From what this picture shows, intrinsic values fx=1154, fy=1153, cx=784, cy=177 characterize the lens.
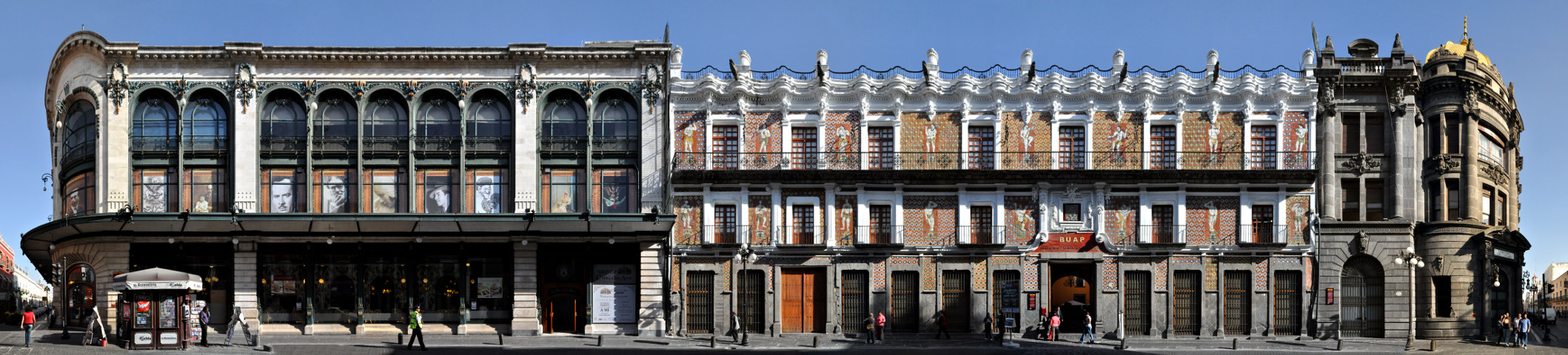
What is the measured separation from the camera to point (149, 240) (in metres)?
38.2

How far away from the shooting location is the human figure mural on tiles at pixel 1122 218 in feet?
131

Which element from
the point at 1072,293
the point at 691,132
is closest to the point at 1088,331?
the point at 1072,293

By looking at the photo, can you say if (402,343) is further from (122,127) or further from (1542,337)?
(1542,337)

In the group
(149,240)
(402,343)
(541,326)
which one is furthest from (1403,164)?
(149,240)

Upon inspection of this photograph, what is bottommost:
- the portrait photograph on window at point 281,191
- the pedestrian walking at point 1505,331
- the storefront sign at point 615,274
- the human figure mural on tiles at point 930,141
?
the pedestrian walking at point 1505,331

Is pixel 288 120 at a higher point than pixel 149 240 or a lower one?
higher

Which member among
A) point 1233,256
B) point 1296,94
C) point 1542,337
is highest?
point 1296,94

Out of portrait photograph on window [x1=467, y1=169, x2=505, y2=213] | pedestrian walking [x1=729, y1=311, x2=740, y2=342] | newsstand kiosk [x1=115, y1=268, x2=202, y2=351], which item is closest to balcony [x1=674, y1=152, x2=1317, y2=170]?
pedestrian walking [x1=729, y1=311, x2=740, y2=342]

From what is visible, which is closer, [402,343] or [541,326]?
[402,343]

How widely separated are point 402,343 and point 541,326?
491cm

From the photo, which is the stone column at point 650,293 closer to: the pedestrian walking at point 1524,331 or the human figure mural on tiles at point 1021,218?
the human figure mural on tiles at point 1021,218

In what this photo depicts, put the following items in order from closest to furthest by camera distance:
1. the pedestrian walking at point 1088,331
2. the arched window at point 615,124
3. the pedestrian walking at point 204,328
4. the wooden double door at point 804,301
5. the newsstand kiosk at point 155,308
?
1. the newsstand kiosk at point 155,308
2. the pedestrian walking at point 204,328
3. the pedestrian walking at point 1088,331
4. the arched window at point 615,124
5. the wooden double door at point 804,301

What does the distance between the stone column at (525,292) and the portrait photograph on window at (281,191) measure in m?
7.58

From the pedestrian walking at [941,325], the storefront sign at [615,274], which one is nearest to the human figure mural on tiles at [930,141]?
the pedestrian walking at [941,325]
